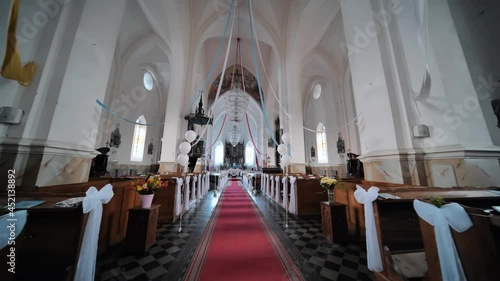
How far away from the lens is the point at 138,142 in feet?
30.9

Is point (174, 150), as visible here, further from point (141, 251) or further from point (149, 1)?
point (149, 1)

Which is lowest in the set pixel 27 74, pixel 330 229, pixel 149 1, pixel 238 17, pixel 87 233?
pixel 330 229

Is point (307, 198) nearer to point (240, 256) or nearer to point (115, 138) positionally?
point (240, 256)

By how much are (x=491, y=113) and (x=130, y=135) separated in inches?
471

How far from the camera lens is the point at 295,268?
166 centimetres

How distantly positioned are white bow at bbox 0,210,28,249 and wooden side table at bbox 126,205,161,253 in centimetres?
117

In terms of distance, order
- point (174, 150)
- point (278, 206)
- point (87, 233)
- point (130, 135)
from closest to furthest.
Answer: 1. point (87, 233)
2. point (278, 206)
3. point (174, 150)
4. point (130, 135)

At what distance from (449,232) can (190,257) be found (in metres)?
2.26

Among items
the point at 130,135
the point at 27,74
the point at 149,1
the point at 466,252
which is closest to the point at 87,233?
the point at 27,74

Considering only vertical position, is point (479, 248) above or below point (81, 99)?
below

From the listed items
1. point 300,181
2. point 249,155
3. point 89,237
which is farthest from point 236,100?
point 249,155

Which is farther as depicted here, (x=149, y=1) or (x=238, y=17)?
(x=238, y=17)

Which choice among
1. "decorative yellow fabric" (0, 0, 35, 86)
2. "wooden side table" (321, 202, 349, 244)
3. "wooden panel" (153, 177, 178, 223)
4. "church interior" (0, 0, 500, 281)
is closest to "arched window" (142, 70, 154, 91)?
"church interior" (0, 0, 500, 281)

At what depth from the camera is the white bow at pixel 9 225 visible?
85 centimetres
